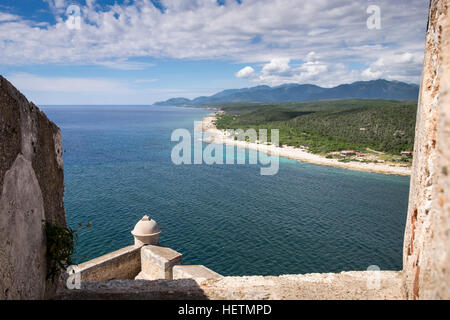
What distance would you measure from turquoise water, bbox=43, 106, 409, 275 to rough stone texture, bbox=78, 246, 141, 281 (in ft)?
20.6

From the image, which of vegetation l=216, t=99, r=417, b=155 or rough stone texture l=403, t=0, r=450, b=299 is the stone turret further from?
vegetation l=216, t=99, r=417, b=155

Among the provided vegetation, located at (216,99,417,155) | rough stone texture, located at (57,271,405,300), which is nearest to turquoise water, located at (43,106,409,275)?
rough stone texture, located at (57,271,405,300)

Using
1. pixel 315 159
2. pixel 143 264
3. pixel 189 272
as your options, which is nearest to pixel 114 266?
pixel 143 264

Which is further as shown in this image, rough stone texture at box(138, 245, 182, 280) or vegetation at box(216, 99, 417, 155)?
vegetation at box(216, 99, 417, 155)

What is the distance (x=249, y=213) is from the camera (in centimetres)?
2622

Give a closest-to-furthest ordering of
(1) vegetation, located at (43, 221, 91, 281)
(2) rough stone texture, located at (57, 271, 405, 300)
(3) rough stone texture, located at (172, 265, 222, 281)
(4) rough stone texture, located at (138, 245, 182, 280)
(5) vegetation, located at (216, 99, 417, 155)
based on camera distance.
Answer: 1. (1) vegetation, located at (43, 221, 91, 281)
2. (2) rough stone texture, located at (57, 271, 405, 300)
3. (3) rough stone texture, located at (172, 265, 222, 281)
4. (4) rough stone texture, located at (138, 245, 182, 280)
5. (5) vegetation, located at (216, 99, 417, 155)

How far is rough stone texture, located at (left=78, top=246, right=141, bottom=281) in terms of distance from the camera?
10.8m

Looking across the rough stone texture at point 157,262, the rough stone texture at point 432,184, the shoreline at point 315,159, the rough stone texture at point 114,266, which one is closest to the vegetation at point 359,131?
the shoreline at point 315,159

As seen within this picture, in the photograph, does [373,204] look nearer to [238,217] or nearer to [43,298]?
[238,217]

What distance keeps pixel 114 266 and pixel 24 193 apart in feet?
26.8

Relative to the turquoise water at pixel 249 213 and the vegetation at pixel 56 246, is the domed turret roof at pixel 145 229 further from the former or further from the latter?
the vegetation at pixel 56 246

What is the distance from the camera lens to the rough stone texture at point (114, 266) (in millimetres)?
10789

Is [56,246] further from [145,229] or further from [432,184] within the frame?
[145,229]
